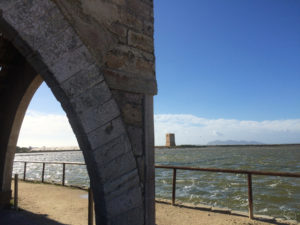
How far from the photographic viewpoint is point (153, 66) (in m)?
2.80

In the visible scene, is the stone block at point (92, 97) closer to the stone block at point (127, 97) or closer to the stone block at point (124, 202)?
the stone block at point (127, 97)

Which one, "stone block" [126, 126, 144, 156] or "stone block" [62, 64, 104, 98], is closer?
"stone block" [62, 64, 104, 98]

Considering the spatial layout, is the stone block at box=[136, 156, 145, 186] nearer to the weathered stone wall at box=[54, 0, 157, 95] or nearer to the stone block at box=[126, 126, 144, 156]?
the stone block at box=[126, 126, 144, 156]

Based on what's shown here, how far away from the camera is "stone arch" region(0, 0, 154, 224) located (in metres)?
1.90

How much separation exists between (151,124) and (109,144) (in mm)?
649

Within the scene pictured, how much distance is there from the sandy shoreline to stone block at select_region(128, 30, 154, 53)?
3.24 meters

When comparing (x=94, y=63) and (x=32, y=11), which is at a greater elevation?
(x=32, y=11)

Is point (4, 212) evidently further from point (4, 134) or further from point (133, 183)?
point (133, 183)

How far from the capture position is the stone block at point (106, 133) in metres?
2.05

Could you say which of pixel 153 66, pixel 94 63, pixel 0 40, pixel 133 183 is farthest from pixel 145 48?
pixel 0 40

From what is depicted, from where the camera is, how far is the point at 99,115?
6.88 feet

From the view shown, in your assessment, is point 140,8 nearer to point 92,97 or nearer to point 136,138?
point 92,97

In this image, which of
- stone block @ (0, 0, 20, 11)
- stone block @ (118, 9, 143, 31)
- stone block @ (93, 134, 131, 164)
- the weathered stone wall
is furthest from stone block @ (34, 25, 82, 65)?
stone block @ (93, 134, 131, 164)

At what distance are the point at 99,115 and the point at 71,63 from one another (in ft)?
1.69
